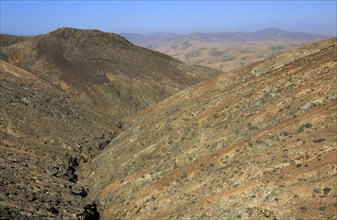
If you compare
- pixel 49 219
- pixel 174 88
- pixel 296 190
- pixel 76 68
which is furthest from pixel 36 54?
pixel 296 190

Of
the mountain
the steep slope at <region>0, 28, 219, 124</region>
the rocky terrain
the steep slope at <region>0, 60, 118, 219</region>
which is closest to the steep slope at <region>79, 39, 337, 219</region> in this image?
the rocky terrain

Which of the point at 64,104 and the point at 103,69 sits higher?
the point at 103,69

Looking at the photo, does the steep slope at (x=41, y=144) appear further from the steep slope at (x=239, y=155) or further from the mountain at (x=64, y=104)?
the steep slope at (x=239, y=155)

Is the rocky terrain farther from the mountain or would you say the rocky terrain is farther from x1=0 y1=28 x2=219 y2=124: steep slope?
x1=0 y1=28 x2=219 y2=124: steep slope

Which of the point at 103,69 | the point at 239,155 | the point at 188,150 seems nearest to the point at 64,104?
the point at 103,69

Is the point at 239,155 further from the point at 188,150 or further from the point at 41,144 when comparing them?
the point at 41,144

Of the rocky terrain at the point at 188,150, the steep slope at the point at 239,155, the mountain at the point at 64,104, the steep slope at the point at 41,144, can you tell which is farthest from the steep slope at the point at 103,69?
the steep slope at the point at 239,155

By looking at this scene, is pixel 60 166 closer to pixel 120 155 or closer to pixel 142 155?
pixel 120 155
